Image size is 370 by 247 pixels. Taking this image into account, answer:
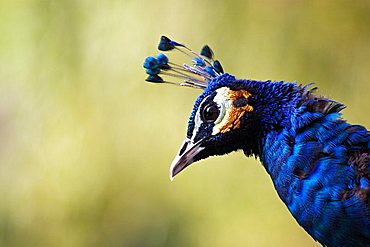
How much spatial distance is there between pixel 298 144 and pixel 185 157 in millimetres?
209

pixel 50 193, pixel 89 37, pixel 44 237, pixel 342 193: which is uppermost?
pixel 89 37

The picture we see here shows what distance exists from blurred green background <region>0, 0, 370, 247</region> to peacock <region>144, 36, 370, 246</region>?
977 millimetres

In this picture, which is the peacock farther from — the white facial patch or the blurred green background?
the blurred green background

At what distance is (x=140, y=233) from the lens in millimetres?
2164

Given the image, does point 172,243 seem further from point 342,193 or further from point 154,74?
point 342,193

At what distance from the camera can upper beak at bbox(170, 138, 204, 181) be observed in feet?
3.46

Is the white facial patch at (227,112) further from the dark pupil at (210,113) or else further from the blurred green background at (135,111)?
the blurred green background at (135,111)

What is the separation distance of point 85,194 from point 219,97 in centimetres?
120

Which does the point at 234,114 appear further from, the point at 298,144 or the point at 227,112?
the point at 298,144

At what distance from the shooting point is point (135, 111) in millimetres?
2145

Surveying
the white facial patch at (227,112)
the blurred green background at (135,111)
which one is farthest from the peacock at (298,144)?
the blurred green background at (135,111)

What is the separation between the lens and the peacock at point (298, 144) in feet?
2.99

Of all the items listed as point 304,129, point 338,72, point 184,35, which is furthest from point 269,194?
point 304,129

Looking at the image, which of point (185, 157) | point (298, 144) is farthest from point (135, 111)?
point (298, 144)
